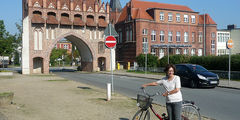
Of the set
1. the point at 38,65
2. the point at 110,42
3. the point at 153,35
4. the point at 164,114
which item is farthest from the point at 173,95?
the point at 153,35

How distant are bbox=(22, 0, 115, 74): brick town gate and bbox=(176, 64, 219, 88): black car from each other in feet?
85.2

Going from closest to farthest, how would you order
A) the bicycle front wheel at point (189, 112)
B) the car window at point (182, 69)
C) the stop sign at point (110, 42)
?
1. the bicycle front wheel at point (189, 112)
2. the stop sign at point (110, 42)
3. the car window at point (182, 69)

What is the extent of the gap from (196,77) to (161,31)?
35.3 meters

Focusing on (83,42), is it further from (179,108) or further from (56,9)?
(179,108)

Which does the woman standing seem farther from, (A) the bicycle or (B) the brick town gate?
(B) the brick town gate

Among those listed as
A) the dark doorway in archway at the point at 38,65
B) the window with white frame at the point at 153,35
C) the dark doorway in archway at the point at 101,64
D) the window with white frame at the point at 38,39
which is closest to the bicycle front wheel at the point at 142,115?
the window with white frame at the point at 38,39

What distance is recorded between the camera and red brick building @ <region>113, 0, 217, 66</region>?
157 feet

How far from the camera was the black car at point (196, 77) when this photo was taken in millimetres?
16688

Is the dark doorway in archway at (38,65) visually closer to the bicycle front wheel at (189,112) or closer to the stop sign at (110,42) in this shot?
the stop sign at (110,42)

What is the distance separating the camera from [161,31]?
168 feet

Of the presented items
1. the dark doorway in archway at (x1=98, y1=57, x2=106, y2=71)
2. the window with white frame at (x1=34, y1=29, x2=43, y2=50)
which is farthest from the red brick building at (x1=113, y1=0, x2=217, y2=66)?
the window with white frame at (x1=34, y1=29, x2=43, y2=50)

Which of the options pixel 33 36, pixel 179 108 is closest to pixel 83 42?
pixel 33 36

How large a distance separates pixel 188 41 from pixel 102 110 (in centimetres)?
4806

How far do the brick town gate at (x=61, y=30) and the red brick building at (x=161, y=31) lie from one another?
5.81 metres
